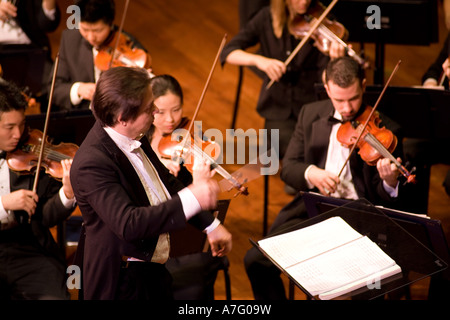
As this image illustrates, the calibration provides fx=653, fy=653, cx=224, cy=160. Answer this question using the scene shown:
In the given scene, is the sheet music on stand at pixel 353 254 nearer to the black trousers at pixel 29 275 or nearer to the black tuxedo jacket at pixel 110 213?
the black tuxedo jacket at pixel 110 213

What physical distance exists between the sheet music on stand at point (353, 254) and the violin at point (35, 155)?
992 mm

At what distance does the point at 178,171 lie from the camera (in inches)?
107

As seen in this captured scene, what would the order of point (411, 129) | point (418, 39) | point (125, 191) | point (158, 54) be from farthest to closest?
point (158, 54) < point (418, 39) < point (411, 129) < point (125, 191)

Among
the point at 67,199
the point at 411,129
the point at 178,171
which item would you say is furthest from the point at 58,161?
the point at 411,129

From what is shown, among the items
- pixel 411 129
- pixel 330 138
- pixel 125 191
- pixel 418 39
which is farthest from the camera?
pixel 418 39

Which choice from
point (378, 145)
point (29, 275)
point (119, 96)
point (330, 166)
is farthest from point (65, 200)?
point (378, 145)

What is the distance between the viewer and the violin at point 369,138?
8.64 feet

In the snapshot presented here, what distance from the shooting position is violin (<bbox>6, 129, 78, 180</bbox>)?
2625 mm

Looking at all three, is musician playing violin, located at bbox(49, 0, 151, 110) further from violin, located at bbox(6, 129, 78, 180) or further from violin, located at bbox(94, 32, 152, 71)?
violin, located at bbox(6, 129, 78, 180)

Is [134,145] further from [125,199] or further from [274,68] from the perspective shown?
[274,68]

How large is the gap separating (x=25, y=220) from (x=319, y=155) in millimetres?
1294
